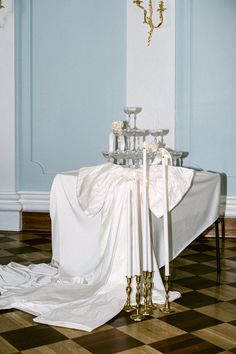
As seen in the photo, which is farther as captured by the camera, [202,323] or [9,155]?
[9,155]

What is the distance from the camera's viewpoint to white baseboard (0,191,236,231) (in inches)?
228

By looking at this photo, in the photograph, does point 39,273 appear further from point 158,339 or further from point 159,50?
point 159,50

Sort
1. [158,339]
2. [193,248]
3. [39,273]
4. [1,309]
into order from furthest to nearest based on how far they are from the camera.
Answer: [193,248] → [39,273] → [1,309] → [158,339]

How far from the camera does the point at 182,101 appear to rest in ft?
18.2

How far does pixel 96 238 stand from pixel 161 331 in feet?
3.07

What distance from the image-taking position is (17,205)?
5.80 meters

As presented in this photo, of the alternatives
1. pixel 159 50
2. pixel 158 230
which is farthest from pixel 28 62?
pixel 158 230

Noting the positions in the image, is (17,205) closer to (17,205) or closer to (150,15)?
(17,205)

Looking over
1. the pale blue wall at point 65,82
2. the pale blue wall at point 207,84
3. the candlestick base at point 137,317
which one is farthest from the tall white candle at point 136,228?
the pale blue wall at point 65,82

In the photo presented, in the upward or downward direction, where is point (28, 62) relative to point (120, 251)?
upward

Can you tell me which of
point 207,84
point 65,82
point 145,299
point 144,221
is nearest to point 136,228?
point 144,221

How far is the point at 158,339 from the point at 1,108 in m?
3.69

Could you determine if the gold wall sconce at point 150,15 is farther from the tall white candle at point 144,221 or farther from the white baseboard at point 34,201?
the tall white candle at point 144,221

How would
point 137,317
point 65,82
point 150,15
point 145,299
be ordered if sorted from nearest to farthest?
1. point 137,317
2. point 145,299
3. point 150,15
4. point 65,82
